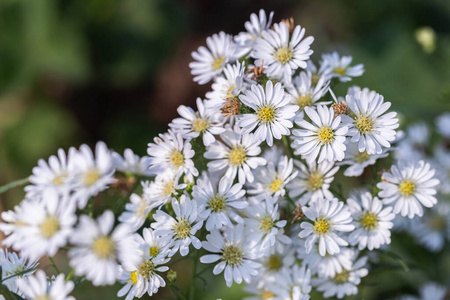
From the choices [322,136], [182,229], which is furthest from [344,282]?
[182,229]

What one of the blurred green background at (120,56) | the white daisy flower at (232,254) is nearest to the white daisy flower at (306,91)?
the white daisy flower at (232,254)

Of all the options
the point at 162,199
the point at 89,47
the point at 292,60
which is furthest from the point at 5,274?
the point at 89,47

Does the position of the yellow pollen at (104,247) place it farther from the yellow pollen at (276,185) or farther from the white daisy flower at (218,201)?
the yellow pollen at (276,185)

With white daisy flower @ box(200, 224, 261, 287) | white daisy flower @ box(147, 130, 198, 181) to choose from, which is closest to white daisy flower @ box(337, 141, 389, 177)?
white daisy flower @ box(200, 224, 261, 287)

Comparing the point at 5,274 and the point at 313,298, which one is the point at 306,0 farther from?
the point at 5,274

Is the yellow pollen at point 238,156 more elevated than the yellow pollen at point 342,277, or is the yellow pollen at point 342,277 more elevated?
the yellow pollen at point 238,156
